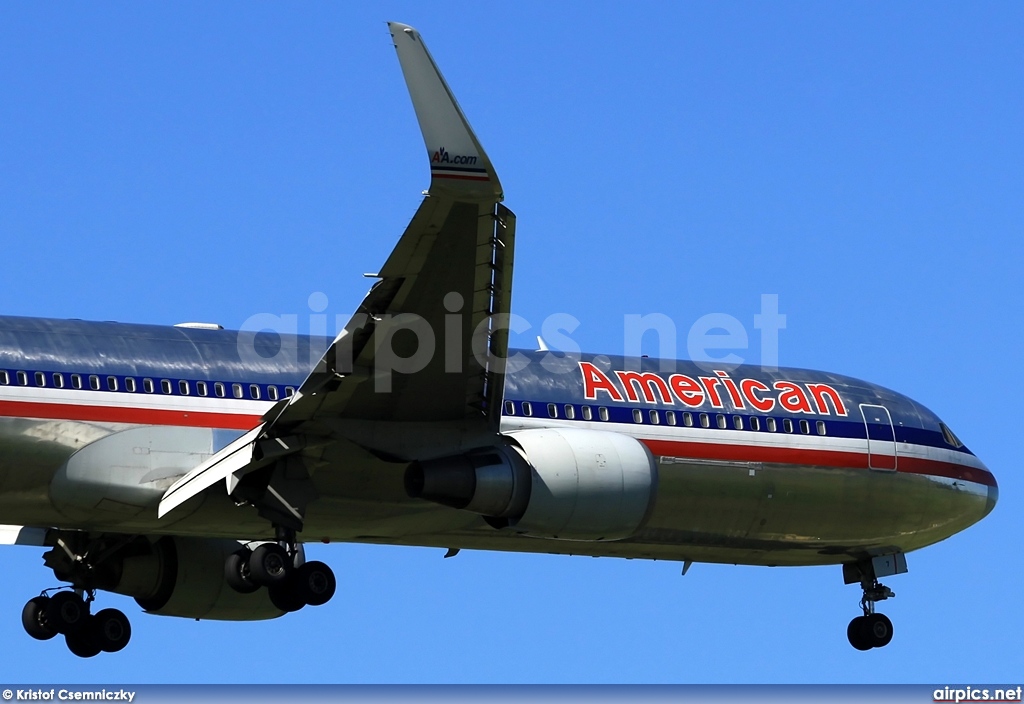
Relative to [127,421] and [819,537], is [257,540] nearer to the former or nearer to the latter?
[127,421]

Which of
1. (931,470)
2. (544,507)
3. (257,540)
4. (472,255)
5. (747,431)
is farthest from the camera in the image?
(931,470)

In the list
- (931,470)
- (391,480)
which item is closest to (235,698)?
(391,480)

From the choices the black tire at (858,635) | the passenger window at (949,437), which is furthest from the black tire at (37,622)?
the passenger window at (949,437)

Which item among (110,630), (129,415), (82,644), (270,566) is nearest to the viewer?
(129,415)

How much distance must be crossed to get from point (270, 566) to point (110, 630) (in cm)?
497

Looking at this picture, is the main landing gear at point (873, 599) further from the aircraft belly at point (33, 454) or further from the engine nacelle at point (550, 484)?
the aircraft belly at point (33, 454)

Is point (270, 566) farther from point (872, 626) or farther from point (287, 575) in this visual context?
point (872, 626)

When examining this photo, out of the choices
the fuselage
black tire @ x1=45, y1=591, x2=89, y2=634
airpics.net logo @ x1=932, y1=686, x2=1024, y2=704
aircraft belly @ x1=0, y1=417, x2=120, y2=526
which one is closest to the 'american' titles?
the fuselage

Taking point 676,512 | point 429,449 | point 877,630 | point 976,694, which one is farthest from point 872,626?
point 429,449

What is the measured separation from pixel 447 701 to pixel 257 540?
3942 mm

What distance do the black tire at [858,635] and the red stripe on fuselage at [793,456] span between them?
2.58 m

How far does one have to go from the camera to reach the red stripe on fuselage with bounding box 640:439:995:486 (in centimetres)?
2531

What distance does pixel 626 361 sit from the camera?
2617cm

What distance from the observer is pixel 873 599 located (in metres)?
28.2
